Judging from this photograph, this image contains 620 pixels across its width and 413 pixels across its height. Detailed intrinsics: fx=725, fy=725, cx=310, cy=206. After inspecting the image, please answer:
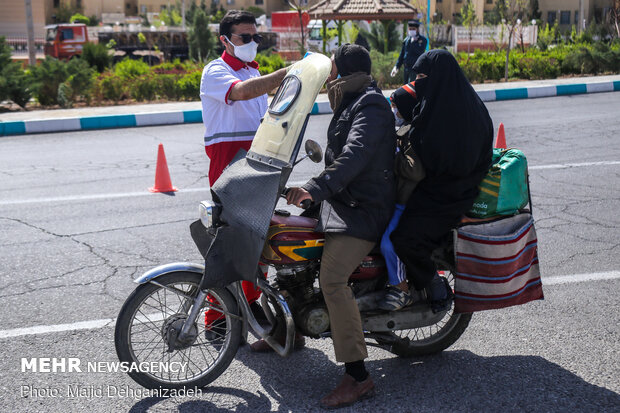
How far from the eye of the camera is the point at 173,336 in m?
3.63

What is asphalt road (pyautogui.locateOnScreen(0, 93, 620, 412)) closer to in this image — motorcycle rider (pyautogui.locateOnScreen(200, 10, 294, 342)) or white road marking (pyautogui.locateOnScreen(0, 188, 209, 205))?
white road marking (pyautogui.locateOnScreen(0, 188, 209, 205))

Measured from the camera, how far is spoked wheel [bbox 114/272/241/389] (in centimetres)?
354

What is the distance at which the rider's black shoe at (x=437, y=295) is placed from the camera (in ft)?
12.4

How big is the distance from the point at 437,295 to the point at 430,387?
470 millimetres

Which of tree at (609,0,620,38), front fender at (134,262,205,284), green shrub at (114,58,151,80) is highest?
tree at (609,0,620,38)

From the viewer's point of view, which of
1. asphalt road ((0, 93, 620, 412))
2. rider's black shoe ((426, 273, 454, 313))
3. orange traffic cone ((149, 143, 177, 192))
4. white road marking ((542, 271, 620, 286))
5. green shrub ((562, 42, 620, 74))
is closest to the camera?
asphalt road ((0, 93, 620, 412))

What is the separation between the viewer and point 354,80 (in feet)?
11.4

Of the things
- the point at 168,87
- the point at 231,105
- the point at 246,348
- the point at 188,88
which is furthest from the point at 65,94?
the point at 246,348

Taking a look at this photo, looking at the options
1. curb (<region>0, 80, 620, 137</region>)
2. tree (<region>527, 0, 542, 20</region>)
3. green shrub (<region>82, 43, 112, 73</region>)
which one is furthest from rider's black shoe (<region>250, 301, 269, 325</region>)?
tree (<region>527, 0, 542, 20</region>)

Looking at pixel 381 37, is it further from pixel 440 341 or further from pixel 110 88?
Answer: pixel 440 341

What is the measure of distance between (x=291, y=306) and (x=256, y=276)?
0.35m

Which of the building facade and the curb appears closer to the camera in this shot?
the curb

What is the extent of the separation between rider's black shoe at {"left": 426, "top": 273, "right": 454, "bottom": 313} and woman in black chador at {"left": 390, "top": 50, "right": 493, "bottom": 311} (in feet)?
0.26

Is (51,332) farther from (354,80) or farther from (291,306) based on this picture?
(354,80)
